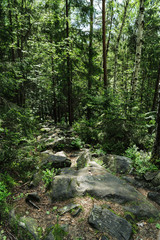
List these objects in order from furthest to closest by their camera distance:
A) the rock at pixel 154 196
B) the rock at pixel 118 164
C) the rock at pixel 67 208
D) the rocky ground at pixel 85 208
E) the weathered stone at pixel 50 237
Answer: the rock at pixel 118 164, the rock at pixel 154 196, the rock at pixel 67 208, the rocky ground at pixel 85 208, the weathered stone at pixel 50 237

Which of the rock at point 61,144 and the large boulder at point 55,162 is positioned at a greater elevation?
the large boulder at point 55,162

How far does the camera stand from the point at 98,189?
3678 millimetres

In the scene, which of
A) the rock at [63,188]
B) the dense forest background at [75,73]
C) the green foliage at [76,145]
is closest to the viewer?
the rock at [63,188]

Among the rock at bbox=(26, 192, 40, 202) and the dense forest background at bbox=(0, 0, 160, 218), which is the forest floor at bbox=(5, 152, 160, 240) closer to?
the rock at bbox=(26, 192, 40, 202)

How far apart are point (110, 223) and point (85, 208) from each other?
621 millimetres

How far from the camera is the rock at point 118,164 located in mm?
5259

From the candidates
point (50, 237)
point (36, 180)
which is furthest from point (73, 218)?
point (36, 180)

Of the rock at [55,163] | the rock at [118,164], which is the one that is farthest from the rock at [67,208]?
the rock at [118,164]

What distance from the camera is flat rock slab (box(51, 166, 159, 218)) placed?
347 centimetres

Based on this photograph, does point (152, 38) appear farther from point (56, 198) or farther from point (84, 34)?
point (56, 198)

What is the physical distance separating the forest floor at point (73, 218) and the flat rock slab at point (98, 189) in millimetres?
162

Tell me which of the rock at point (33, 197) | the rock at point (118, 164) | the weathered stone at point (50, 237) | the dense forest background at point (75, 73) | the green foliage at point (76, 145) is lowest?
the green foliage at point (76, 145)

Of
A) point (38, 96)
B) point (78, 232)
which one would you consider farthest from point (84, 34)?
point (78, 232)

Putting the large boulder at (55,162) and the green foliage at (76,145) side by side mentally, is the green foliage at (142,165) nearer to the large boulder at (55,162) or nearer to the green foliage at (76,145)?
the large boulder at (55,162)
